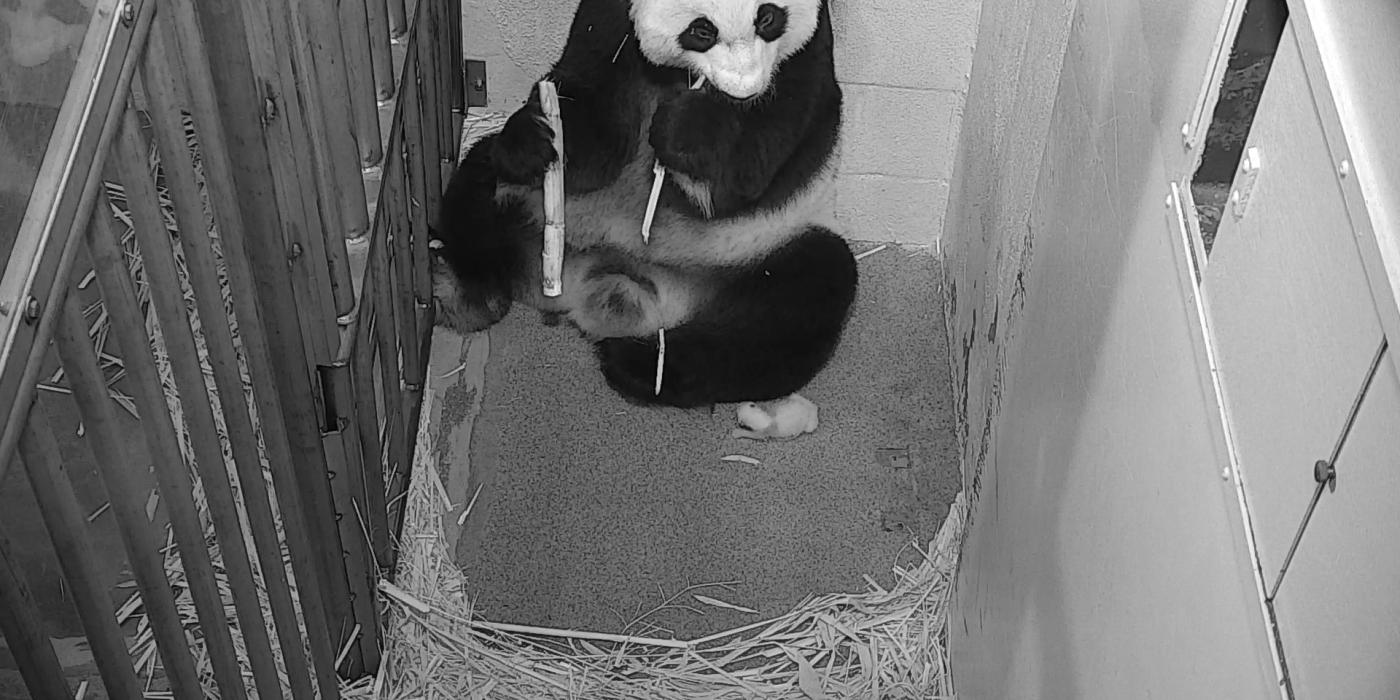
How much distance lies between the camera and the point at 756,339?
2.11 meters

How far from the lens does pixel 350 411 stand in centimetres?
152

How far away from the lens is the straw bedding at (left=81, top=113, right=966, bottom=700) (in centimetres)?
188

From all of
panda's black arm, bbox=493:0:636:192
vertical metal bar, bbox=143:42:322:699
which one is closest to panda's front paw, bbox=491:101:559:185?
panda's black arm, bbox=493:0:636:192

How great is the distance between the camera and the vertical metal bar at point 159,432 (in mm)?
938

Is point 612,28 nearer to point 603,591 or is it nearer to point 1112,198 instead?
point 603,591

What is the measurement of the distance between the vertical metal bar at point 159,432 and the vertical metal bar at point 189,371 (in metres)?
0.02

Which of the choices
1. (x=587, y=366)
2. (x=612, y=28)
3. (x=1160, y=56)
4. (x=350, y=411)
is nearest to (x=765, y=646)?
(x=587, y=366)

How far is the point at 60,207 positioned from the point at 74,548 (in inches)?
9.1

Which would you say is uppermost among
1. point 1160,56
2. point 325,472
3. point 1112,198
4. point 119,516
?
point 1160,56

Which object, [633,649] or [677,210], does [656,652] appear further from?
[677,210]

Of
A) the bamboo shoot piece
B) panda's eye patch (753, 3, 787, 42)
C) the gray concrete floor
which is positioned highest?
panda's eye patch (753, 3, 787, 42)

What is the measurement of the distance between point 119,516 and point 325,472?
0.49 metres

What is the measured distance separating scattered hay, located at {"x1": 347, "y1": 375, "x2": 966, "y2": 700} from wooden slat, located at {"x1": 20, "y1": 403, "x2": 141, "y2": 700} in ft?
2.72

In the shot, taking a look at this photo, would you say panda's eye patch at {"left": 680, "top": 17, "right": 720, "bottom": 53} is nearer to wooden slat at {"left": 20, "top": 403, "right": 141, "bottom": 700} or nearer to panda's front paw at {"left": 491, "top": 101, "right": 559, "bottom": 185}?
panda's front paw at {"left": 491, "top": 101, "right": 559, "bottom": 185}
